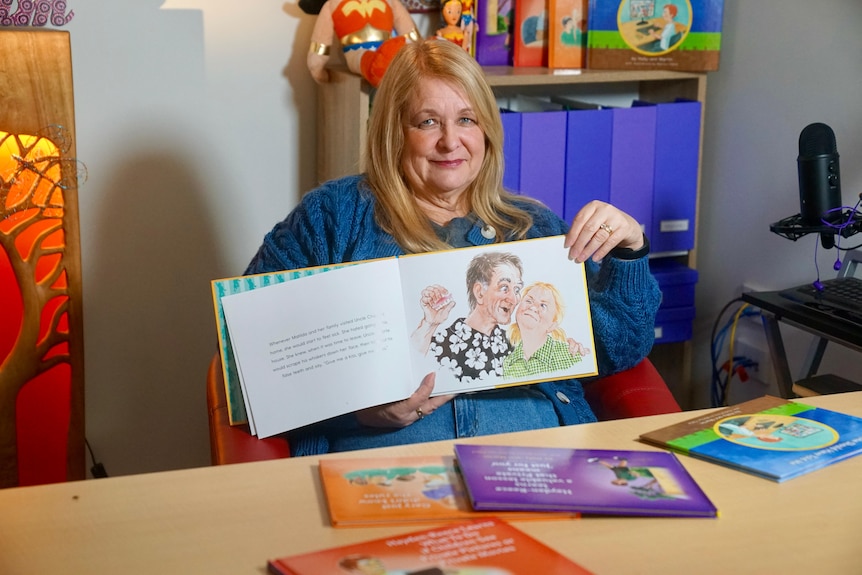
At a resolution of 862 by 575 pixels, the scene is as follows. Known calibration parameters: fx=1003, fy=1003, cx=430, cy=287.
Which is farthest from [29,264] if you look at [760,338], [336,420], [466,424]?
[760,338]

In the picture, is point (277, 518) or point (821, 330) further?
point (821, 330)

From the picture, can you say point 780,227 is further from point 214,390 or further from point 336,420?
point 214,390

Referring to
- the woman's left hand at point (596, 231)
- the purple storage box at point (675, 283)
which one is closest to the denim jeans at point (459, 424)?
the woman's left hand at point (596, 231)

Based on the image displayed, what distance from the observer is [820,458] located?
1184 millimetres

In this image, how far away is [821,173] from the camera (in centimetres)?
195

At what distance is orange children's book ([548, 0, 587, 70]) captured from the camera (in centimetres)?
245

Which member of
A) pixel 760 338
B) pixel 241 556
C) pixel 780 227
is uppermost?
pixel 780 227

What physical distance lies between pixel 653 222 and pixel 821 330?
27.7 inches

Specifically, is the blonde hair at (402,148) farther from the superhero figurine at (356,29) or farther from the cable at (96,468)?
the cable at (96,468)

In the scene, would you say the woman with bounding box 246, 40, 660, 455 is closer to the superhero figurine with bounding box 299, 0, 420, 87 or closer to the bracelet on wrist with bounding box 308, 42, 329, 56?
the superhero figurine with bounding box 299, 0, 420, 87

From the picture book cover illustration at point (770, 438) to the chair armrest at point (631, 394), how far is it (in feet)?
1.03

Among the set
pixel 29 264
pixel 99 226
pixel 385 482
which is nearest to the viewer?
pixel 385 482

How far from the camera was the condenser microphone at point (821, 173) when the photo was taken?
195 centimetres

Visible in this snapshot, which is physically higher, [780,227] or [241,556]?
[780,227]
